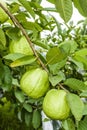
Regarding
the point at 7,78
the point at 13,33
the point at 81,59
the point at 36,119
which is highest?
the point at 13,33

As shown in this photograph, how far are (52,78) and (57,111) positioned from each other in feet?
0.28

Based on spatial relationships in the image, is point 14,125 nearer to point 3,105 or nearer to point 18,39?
point 3,105

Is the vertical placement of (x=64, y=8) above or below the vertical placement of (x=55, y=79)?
above

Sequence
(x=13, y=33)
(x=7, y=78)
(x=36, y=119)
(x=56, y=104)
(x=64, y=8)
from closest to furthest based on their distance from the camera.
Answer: (x=64, y=8) < (x=56, y=104) < (x=13, y=33) < (x=7, y=78) < (x=36, y=119)

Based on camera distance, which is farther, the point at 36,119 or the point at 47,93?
the point at 36,119

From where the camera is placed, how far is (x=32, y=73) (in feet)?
2.76

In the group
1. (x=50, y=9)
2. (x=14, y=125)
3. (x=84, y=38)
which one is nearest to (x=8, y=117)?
(x=14, y=125)

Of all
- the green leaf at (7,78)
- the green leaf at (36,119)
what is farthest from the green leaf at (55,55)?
the green leaf at (36,119)

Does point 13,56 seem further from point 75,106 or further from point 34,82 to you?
point 75,106

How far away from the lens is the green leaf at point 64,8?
27.4 inches

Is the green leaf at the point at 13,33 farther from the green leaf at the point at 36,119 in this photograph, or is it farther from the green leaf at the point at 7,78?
the green leaf at the point at 36,119

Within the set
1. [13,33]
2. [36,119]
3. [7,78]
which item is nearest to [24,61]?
[13,33]

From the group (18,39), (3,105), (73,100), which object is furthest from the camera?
(3,105)

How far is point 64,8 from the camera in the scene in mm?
708
